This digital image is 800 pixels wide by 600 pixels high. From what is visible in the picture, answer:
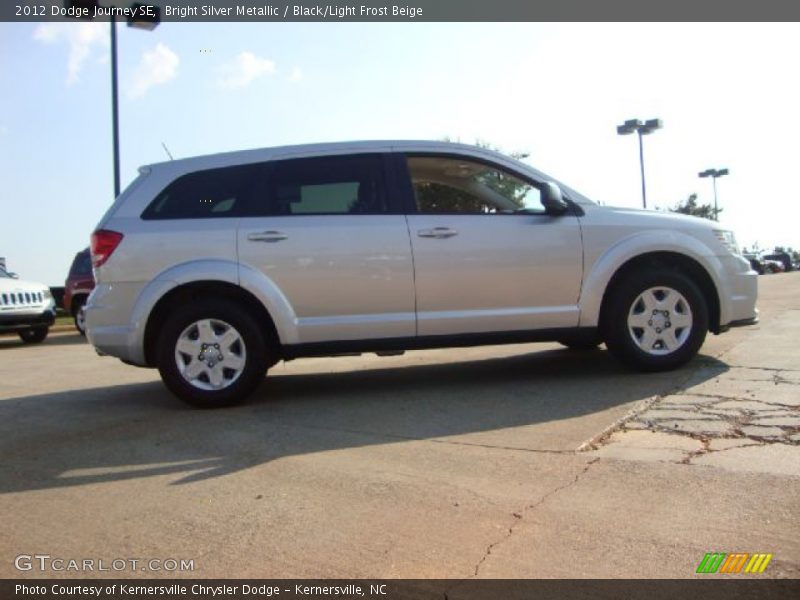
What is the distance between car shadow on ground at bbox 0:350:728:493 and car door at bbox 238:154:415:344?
63 cm

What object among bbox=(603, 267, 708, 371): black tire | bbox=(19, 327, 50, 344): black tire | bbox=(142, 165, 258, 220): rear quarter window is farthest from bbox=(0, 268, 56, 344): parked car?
bbox=(603, 267, 708, 371): black tire

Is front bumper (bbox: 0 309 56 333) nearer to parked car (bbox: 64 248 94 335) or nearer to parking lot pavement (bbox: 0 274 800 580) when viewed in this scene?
parked car (bbox: 64 248 94 335)

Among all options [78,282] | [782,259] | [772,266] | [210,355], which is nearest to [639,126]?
[78,282]

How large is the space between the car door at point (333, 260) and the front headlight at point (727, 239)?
2.66m

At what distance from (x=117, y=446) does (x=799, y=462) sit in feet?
12.9

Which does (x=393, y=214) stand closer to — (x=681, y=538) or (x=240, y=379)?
(x=240, y=379)

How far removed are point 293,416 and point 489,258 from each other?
6.26 feet

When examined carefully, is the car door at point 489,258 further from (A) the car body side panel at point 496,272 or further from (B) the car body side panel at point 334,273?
(B) the car body side panel at point 334,273

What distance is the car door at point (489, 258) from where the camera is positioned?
5797 millimetres

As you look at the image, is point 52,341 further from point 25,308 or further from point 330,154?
point 330,154

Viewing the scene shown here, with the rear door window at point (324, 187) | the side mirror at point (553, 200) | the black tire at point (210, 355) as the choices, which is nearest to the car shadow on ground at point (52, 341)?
the black tire at point (210, 355)

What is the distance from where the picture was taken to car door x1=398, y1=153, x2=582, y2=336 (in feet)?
19.0

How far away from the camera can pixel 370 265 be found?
5.72 m

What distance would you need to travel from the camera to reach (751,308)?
6.29 m
